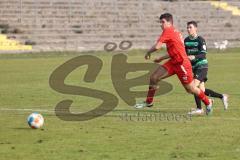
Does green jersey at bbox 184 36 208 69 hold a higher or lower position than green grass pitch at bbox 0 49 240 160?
higher

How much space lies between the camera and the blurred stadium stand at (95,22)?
51.6 metres

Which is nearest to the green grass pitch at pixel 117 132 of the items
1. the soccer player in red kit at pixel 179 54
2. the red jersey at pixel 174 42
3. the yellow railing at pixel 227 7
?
the soccer player in red kit at pixel 179 54

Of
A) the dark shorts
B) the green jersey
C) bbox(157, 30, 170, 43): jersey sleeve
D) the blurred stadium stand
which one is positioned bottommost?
the blurred stadium stand

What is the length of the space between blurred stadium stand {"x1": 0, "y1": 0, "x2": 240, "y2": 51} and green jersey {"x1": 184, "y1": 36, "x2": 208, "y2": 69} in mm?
32339

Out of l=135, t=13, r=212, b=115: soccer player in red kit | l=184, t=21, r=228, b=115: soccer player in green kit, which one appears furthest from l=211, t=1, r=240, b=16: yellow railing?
l=135, t=13, r=212, b=115: soccer player in red kit

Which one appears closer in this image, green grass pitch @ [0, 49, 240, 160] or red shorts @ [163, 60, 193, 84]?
green grass pitch @ [0, 49, 240, 160]

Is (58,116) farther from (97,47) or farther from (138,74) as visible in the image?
(97,47)

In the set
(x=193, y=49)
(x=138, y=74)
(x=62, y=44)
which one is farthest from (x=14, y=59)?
(x=193, y=49)

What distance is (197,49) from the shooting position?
55.1ft

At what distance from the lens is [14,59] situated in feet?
139

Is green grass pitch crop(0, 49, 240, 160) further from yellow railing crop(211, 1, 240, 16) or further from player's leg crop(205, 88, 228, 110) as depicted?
yellow railing crop(211, 1, 240, 16)

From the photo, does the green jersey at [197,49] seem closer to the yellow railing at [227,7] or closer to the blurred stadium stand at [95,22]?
the blurred stadium stand at [95,22]

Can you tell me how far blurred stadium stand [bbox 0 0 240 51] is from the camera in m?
51.6

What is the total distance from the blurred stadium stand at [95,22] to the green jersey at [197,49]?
32.3m
